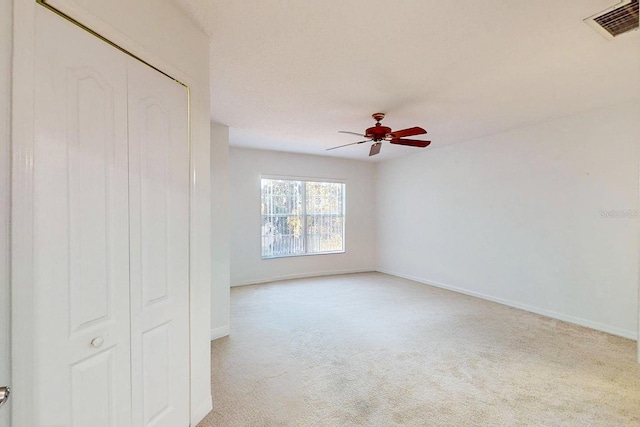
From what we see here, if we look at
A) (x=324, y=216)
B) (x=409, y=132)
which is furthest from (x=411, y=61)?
(x=324, y=216)

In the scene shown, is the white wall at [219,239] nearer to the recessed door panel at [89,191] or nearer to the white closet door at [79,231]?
the white closet door at [79,231]

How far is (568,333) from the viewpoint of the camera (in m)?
3.44

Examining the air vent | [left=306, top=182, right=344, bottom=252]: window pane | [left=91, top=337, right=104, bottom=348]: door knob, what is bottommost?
[left=91, top=337, right=104, bottom=348]: door knob

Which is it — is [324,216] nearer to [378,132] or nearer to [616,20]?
[378,132]

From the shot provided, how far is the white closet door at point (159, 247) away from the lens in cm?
153

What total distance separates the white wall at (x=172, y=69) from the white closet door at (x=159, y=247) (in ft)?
0.26

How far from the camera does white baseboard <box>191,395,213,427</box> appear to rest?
1928mm

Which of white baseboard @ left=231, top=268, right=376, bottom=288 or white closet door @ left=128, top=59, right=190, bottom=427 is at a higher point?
white closet door @ left=128, top=59, right=190, bottom=427

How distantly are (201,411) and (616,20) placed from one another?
3.67m

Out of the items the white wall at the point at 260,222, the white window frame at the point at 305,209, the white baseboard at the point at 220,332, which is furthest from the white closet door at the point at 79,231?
the white window frame at the point at 305,209

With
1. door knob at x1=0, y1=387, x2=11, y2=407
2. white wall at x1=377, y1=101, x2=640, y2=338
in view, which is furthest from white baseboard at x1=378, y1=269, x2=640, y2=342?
door knob at x1=0, y1=387, x2=11, y2=407

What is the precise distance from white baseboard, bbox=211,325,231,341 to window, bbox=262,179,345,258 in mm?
2580

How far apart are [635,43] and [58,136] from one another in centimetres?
350

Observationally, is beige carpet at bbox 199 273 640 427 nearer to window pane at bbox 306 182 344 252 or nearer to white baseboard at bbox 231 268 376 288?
white baseboard at bbox 231 268 376 288
